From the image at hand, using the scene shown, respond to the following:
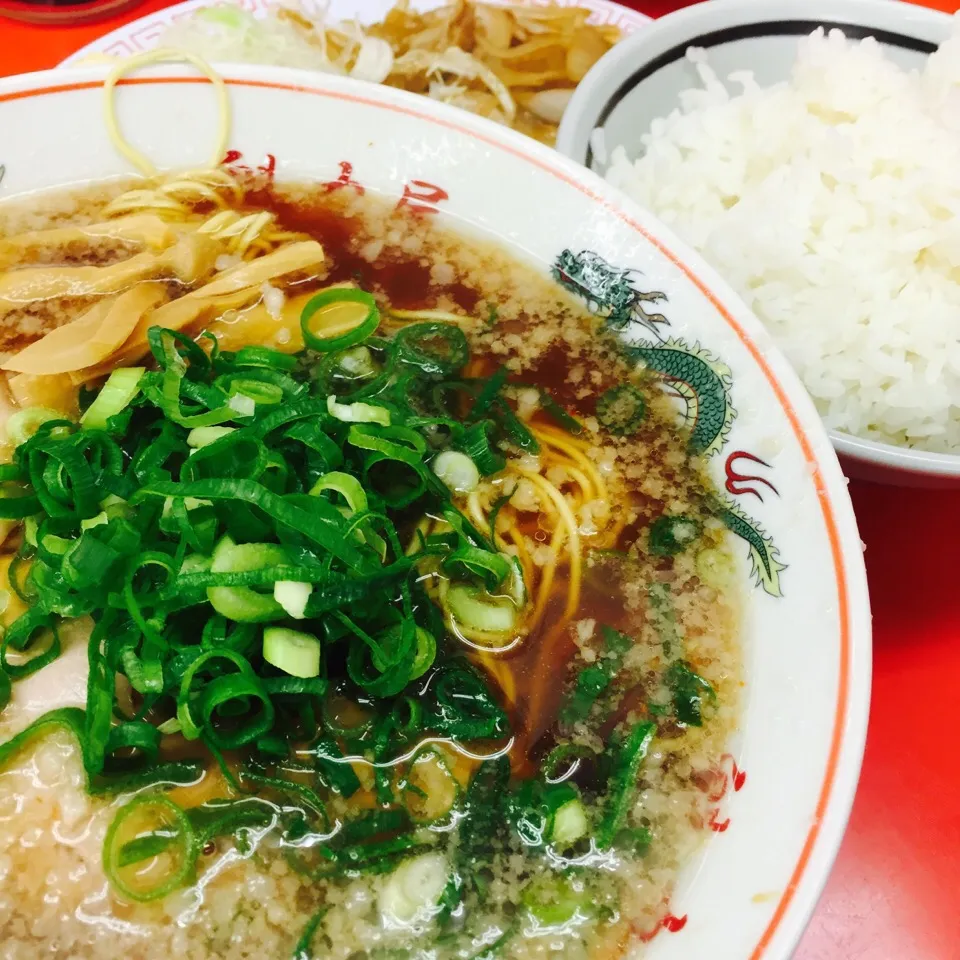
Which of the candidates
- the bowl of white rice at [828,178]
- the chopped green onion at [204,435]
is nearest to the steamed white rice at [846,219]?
the bowl of white rice at [828,178]

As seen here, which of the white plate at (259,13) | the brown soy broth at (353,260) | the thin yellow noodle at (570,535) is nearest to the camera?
the thin yellow noodle at (570,535)

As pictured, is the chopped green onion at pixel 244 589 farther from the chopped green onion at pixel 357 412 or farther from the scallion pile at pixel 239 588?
the chopped green onion at pixel 357 412

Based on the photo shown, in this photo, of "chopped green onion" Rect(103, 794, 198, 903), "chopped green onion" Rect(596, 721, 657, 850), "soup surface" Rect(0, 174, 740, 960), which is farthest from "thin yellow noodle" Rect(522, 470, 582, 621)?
"chopped green onion" Rect(103, 794, 198, 903)

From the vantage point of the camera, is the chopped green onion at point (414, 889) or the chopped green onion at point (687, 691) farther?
the chopped green onion at point (687, 691)

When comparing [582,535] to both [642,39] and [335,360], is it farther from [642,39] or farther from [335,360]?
[642,39]

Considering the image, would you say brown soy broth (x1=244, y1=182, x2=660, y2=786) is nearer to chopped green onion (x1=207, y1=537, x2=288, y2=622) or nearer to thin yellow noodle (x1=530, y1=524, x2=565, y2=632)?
thin yellow noodle (x1=530, y1=524, x2=565, y2=632)

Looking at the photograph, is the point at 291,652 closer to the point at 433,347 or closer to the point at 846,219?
the point at 433,347
